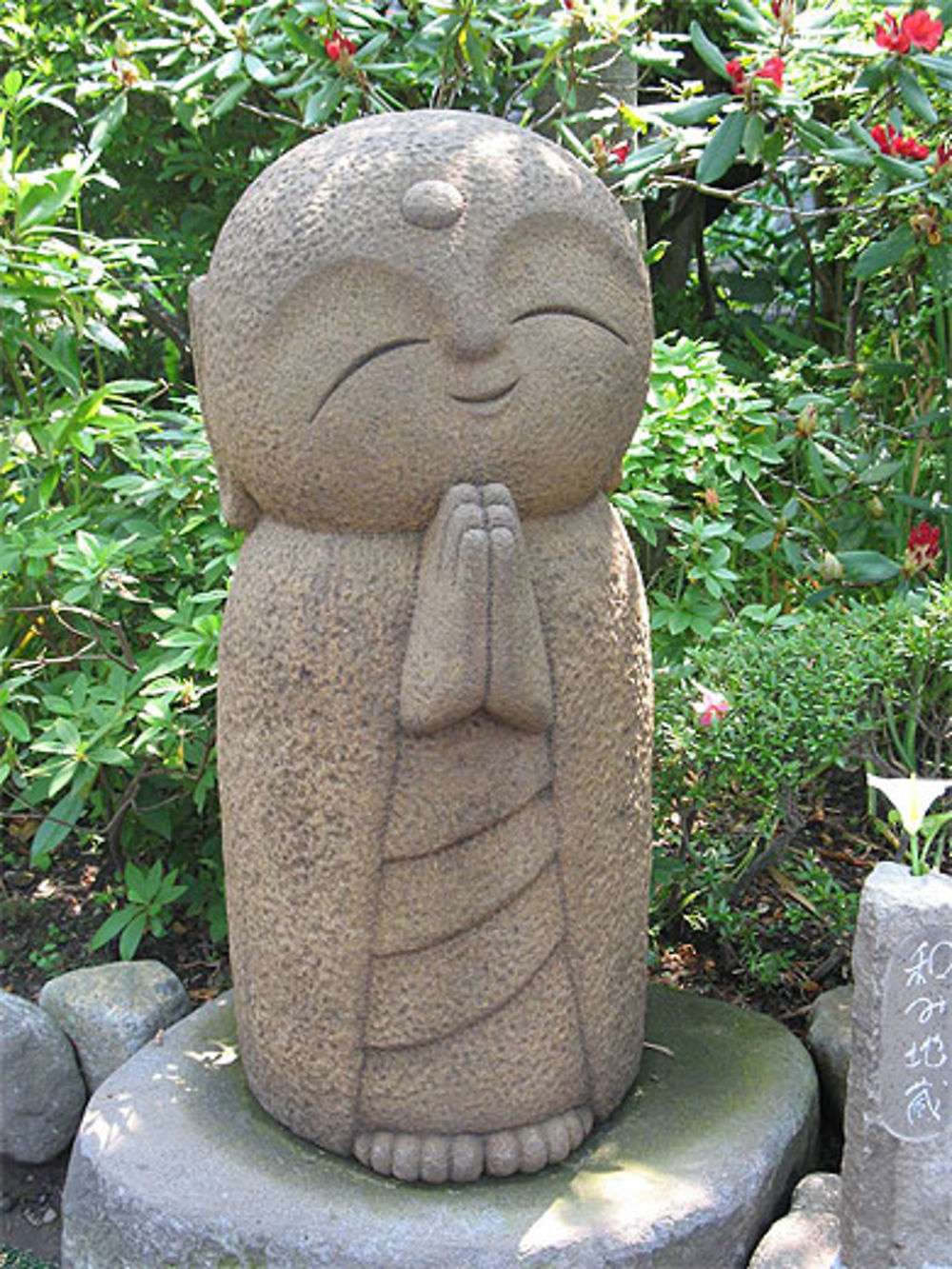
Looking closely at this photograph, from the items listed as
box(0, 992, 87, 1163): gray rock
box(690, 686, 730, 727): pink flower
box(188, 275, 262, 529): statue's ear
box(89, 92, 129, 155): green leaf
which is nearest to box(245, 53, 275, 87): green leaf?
box(89, 92, 129, 155): green leaf

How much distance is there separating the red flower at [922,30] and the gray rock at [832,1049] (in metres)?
1.89

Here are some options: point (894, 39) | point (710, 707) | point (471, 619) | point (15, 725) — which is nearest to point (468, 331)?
point (471, 619)

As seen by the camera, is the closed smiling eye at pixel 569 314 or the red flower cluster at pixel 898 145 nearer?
the closed smiling eye at pixel 569 314

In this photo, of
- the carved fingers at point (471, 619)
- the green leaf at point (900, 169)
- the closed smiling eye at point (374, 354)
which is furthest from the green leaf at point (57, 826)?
the green leaf at point (900, 169)

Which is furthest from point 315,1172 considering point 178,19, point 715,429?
point 178,19

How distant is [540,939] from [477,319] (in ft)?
3.28

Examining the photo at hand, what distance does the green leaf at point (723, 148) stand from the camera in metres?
3.13

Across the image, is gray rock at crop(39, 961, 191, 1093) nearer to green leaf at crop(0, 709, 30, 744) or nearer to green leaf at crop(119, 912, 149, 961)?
green leaf at crop(119, 912, 149, 961)

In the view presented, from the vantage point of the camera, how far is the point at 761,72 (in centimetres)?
309

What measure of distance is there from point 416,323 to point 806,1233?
1.57 m

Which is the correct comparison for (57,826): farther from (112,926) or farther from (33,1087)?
(33,1087)

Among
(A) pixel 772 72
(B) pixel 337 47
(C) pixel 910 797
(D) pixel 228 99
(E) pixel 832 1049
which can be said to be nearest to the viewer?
(C) pixel 910 797

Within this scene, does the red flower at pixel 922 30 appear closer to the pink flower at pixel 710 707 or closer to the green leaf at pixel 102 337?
the pink flower at pixel 710 707

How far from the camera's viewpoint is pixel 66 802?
348cm
